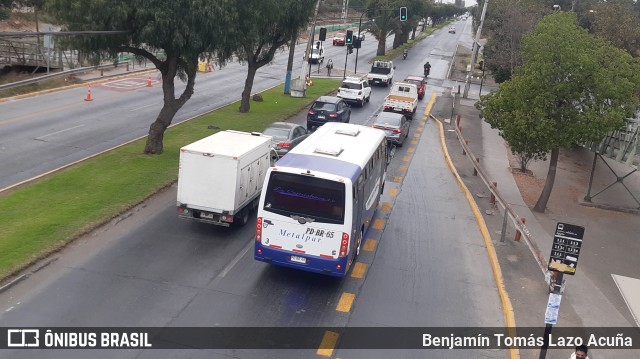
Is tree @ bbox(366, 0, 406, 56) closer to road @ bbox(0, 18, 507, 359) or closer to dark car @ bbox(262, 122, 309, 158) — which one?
dark car @ bbox(262, 122, 309, 158)

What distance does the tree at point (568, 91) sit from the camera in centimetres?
1938

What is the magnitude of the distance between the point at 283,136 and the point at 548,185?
33.0ft

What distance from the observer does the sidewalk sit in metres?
13.3

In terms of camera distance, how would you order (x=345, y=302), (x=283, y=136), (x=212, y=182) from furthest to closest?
1. (x=283, y=136)
2. (x=212, y=182)
3. (x=345, y=302)

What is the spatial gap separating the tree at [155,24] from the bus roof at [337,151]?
21.0ft

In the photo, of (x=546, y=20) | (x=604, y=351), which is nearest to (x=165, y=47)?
(x=546, y=20)

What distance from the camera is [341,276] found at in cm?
1289

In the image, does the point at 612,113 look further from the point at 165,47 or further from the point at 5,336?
the point at 5,336

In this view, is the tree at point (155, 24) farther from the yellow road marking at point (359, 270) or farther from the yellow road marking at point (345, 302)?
the yellow road marking at point (345, 302)

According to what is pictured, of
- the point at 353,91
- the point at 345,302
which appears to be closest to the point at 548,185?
the point at 345,302

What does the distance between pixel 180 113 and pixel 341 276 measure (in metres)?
21.7

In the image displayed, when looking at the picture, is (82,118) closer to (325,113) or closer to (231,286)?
(325,113)

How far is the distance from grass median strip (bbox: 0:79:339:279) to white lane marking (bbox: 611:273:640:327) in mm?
13587

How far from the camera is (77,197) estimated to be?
669 inches
